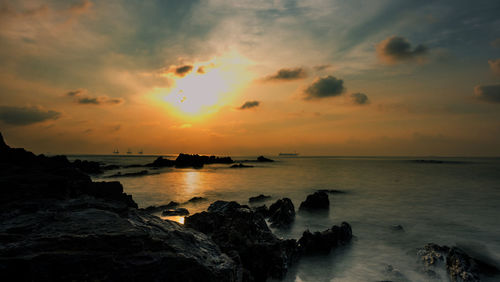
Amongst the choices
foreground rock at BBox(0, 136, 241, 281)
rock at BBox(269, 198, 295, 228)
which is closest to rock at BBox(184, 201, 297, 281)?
foreground rock at BBox(0, 136, 241, 281)

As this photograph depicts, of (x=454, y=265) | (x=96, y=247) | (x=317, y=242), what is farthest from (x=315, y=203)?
(x=96, y=247)

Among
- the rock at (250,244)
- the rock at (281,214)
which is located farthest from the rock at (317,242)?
the rock at (281,214)

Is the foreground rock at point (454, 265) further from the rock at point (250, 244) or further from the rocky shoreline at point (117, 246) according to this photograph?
the rock at point (250, 244)

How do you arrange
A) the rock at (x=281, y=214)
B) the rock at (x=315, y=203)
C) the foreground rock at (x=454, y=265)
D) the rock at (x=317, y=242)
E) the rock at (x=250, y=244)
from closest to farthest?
the rock at (x=250, y=244), the foreground rock at (x=454, y=265), the rock at (x=317, y=242), the rock at (x=281, y=214), the rock at (x=315, y=203)

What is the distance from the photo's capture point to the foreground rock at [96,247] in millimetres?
3514

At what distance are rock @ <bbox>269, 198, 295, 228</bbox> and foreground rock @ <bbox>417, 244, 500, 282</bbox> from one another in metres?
5.96

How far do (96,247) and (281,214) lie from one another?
10.4 metres

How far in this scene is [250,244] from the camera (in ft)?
23.0

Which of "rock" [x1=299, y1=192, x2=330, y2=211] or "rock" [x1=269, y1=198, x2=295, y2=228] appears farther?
"rock" [x1=299, y1=192, x2=330, y2=211]

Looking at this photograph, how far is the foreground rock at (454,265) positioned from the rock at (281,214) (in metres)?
5.96

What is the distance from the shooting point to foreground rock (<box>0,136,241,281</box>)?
3.51 meters

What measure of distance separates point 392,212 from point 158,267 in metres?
18.2

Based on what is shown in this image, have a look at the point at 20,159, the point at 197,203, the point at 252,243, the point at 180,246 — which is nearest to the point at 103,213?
the point at 180,246

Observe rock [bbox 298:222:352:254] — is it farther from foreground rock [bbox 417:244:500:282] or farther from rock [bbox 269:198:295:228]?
rock [bbox 269:198:295:228]
